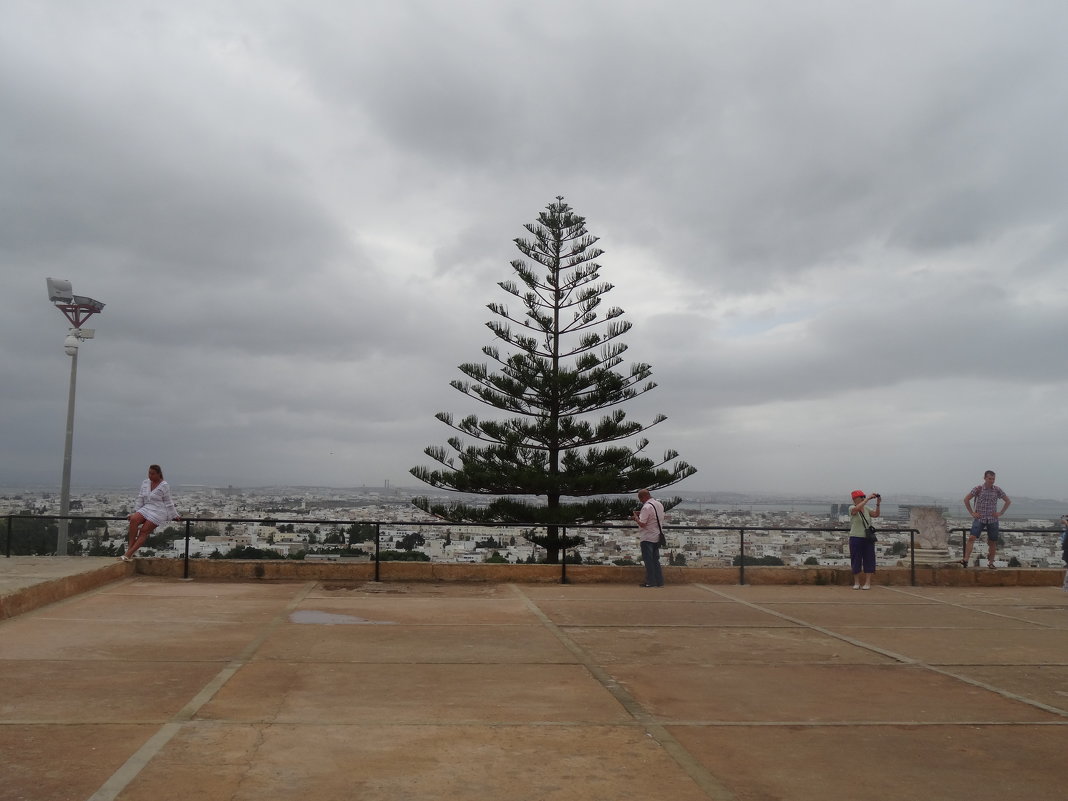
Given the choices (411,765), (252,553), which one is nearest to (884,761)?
(411,765)

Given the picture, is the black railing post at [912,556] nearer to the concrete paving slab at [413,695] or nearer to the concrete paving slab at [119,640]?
the concrete paving slab at [413,695]

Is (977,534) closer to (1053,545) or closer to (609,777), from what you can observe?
(1053,545)

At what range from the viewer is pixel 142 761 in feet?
14.4

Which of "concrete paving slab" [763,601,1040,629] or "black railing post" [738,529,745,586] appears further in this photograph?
"black railing post" [738,529,745,586]

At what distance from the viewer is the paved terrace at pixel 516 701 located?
169 inches

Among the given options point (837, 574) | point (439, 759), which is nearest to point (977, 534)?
point (837, 574)

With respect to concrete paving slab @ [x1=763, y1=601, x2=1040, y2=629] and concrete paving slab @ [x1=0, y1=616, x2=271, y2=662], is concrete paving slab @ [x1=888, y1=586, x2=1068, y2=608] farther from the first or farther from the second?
concrete paving slab @ [x1=0, y1=616, x2=271, y2=662]

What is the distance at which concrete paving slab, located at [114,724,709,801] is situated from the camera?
4.05 m

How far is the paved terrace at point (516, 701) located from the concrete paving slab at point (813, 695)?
28mm

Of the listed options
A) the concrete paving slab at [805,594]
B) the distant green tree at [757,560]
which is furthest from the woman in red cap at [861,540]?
the distant green tree at [757,560]

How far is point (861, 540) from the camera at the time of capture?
1288cm

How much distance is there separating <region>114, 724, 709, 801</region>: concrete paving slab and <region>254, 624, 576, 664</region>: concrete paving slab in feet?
6.87

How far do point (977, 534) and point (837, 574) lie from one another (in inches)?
88.3

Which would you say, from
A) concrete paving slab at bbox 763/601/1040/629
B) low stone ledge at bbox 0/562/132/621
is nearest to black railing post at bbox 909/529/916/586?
concrete paving slab at bbox 763/601/1040/629
